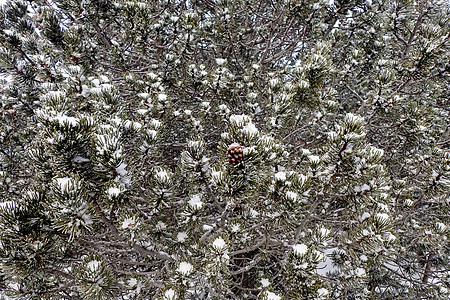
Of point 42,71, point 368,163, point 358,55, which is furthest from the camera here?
point 358,55

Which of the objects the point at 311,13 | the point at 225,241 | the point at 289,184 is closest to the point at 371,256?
the point at 289,184

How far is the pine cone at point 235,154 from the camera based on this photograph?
3.86 ft

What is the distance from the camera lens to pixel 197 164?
4.57 ft

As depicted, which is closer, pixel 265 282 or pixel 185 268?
pixel 185 268

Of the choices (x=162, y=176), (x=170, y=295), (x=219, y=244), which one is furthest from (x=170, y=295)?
(x=162, y=176)

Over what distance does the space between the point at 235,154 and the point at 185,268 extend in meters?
0.85

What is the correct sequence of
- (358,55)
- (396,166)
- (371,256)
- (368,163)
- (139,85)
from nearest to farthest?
1. (368,163)
2. (371,256)
3. (139,85)
4. (358,55)
5. (396,166)

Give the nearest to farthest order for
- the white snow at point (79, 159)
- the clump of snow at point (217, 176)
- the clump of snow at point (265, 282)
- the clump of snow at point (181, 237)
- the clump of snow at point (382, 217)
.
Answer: the white snow at point (79, 159)
the clump of snow at point (217, 176)
the clump of snow at point (382, 217)
the clump of snow at point (181, 237)
the clump of snow at point (265, 282)

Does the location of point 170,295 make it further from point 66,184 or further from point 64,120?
point 64,120

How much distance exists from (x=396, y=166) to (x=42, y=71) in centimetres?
433

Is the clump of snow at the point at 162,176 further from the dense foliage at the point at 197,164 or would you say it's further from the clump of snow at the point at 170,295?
the clump of snow at the point at 170,295

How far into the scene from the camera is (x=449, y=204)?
83.7 inches

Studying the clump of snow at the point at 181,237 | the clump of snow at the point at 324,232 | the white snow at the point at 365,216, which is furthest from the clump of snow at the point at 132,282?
the white snow at the point at 365,216

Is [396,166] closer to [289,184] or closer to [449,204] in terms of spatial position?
[449,204]
